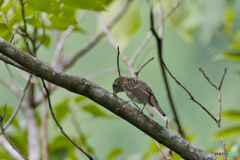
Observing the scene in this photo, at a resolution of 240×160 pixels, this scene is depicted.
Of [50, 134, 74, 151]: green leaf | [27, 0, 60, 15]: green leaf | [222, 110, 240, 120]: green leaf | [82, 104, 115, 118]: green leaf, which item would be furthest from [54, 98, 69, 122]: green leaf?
[222, 110, 240, 120]: green leaf

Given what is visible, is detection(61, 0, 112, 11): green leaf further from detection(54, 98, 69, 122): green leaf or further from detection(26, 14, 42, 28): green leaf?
detection(54, 98, 69, 122): green leaf

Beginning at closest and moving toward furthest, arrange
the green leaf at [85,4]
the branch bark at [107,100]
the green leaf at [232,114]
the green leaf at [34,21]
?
the branch bark at [107,100] → the green leaf at [85,4] → the green leaf at [34,21] → the green leaf at [232,114]

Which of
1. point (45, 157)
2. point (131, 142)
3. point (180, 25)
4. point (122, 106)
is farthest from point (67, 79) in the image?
point (131, 142)

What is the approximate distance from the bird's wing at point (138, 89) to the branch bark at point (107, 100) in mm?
450

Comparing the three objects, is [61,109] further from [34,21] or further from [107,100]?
[107,100]

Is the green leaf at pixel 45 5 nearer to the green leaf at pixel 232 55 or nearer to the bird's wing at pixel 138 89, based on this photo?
the bird's wing at pixel 138 89

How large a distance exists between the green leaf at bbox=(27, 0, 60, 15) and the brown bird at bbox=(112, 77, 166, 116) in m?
0.85

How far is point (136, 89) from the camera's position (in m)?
1.99

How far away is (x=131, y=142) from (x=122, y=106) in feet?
15.4

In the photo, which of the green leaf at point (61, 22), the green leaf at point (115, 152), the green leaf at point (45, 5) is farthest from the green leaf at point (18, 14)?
the green leaf at point (115, 152)

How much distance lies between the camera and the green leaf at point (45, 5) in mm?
1494

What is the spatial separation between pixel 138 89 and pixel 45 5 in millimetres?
940

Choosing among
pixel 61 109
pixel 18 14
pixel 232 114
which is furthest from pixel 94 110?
pixel 232 114

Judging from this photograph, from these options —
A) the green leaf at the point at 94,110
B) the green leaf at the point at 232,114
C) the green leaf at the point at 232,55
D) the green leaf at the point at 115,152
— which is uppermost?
the green leaf at the point at 232,55
